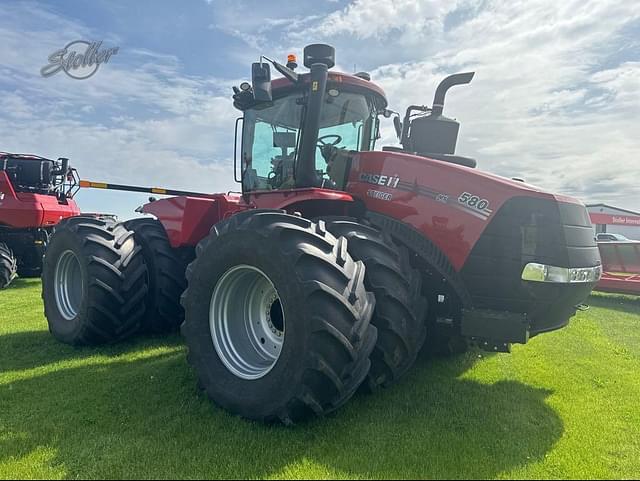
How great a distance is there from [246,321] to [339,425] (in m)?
1.18

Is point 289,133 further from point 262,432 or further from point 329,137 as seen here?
point 262,432

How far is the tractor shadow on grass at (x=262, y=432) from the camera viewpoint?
2.76 metres

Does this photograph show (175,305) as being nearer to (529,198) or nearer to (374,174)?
(374,174)

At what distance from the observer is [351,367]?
3.02m

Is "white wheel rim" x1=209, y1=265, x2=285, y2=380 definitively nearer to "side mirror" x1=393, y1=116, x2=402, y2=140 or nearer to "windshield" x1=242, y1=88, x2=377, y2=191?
"windshield" x1=242, y1=88, x2=377, y2=191

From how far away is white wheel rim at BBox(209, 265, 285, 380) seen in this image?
149 inches

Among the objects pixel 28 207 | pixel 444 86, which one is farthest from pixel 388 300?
pixel 28 207

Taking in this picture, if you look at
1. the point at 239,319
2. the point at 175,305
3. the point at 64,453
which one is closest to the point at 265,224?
the point at 239,319

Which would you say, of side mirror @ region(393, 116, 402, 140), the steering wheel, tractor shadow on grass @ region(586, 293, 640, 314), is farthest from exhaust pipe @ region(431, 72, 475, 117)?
tractor shadow on grass @ region(586, 293, 640, 314)

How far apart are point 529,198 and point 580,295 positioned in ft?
2.79

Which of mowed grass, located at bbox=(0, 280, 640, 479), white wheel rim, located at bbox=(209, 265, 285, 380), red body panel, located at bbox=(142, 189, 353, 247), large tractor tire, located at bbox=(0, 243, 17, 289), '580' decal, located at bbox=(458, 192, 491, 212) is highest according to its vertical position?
'580' decal, located at bbox=(458, 192, 491, 212)

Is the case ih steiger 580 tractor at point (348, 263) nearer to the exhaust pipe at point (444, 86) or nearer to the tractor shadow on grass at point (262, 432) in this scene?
the exhaust pipe at point (444, 86)

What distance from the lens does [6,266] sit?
1050cm

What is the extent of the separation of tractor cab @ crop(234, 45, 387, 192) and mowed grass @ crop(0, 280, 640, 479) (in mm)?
1985
